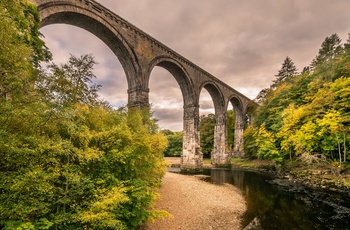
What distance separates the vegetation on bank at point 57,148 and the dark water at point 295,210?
18.8 feet

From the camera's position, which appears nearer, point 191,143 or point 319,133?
point 319,133

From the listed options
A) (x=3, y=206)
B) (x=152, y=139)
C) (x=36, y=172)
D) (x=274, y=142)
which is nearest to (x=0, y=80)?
(x=36, y=172)

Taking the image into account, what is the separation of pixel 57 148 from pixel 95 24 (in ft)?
45.6

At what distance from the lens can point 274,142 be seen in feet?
75.8

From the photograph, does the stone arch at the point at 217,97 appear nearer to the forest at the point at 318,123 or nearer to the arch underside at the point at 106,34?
the forest at the point at 318,123

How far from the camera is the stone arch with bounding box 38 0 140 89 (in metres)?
11.6

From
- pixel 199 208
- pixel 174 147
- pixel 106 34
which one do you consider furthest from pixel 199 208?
pixel 174 147

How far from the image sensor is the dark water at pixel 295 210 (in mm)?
8078

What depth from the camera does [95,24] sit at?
14.3m

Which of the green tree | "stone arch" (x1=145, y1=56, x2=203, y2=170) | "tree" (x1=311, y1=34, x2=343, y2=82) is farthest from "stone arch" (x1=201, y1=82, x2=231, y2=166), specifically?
the green tree

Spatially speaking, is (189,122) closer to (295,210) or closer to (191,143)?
(191,143)

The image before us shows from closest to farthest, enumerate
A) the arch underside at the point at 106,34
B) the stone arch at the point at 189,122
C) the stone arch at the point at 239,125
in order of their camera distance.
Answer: the arch underside at the point at 106,34 → the stone arch at the point at 189,122 → the stone arch at the point at 239,125

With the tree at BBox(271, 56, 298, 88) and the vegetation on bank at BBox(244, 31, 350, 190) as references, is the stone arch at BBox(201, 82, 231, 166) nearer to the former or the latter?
the vegetation on bank at BBox(244, 31, 350, 190)

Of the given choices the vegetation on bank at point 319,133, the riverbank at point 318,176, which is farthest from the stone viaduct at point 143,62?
the riverbank at point 318,176
